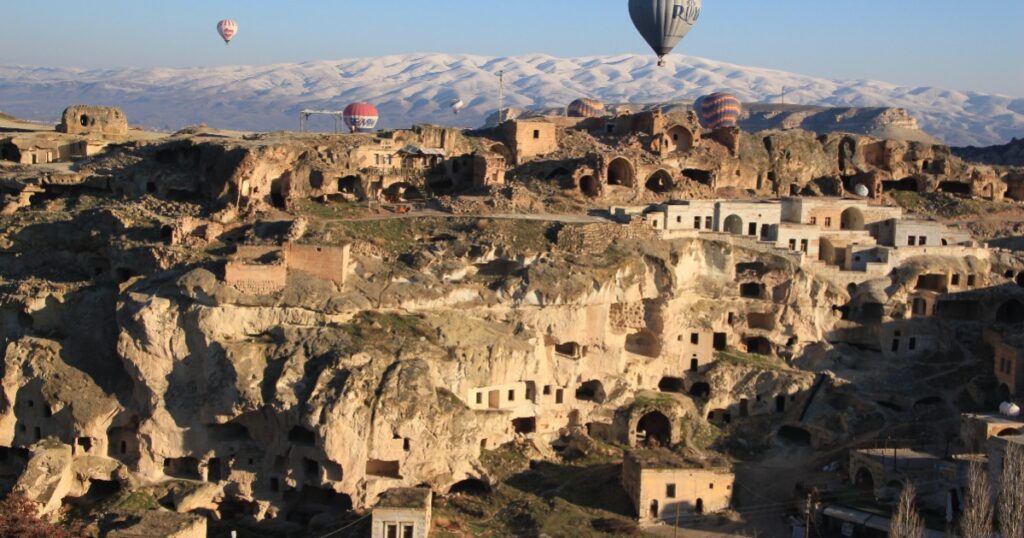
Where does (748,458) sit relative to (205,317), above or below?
below

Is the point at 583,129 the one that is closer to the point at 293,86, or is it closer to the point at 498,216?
the point at 498,216

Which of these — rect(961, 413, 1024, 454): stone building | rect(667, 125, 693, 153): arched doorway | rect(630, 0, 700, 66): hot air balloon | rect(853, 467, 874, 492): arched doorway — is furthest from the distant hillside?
rect(853, 467, 874, 492): arched doorway

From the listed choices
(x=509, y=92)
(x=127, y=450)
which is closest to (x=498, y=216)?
(x=127, y=450)

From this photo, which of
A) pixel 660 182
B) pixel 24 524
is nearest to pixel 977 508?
pixel 660 182

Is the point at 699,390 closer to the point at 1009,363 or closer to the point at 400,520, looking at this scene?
the point at 1009,363

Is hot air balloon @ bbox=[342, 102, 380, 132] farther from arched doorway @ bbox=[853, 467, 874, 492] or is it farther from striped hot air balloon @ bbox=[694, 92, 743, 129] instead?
arched doorway @ bbox=[853, 467, 874, 492]

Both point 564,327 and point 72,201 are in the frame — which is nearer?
A: point 564,327
